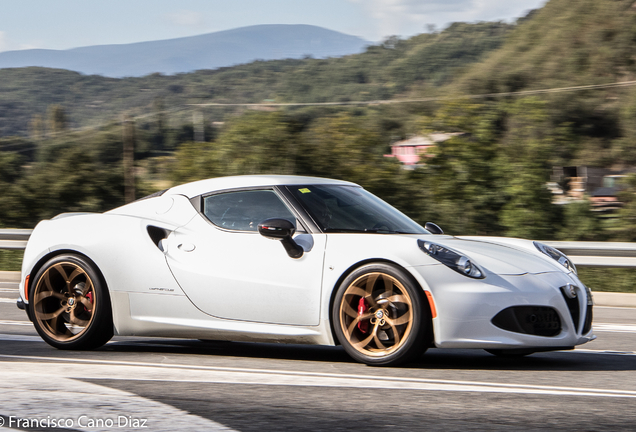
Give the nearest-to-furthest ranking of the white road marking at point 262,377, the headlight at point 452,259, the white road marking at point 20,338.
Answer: the white road marking at point 262,377 → the headlight at point 452,259 → the white road marking at point 20,338

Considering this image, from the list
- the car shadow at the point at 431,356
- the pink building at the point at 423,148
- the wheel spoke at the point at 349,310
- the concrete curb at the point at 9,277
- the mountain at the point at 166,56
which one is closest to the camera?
the wheel spoke at the point at 349,310

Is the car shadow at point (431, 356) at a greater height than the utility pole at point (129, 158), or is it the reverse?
the utility pole at point (129, 158)

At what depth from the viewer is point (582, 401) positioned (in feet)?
13.0

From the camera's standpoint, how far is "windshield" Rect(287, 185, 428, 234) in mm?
5414

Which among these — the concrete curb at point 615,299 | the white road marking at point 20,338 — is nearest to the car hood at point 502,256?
the white road marking at point 20,338

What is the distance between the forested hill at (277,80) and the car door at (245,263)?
1682 inches

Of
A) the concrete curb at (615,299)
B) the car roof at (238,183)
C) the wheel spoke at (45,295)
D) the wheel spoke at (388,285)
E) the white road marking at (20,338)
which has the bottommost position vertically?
the white road marking at (20,338)

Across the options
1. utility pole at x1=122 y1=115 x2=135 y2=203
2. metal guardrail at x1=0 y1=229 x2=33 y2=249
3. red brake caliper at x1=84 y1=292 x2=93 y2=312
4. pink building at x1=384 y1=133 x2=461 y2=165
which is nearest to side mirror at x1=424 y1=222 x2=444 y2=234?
red brake caliper at x1=84 y1=292 x2=93 y2=312

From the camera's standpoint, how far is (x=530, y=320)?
481 centimetres

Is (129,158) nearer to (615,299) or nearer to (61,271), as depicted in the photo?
(615,299)

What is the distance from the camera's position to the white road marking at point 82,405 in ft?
11.0

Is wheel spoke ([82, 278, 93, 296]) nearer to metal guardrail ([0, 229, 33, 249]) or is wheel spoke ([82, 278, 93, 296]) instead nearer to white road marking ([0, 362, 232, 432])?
white road marking ([0, 362, 232, 432])

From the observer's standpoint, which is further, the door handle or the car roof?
the car roof

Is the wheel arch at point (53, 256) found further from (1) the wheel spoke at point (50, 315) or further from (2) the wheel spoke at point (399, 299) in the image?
(2) the wheel spoke at point (399, 299)
